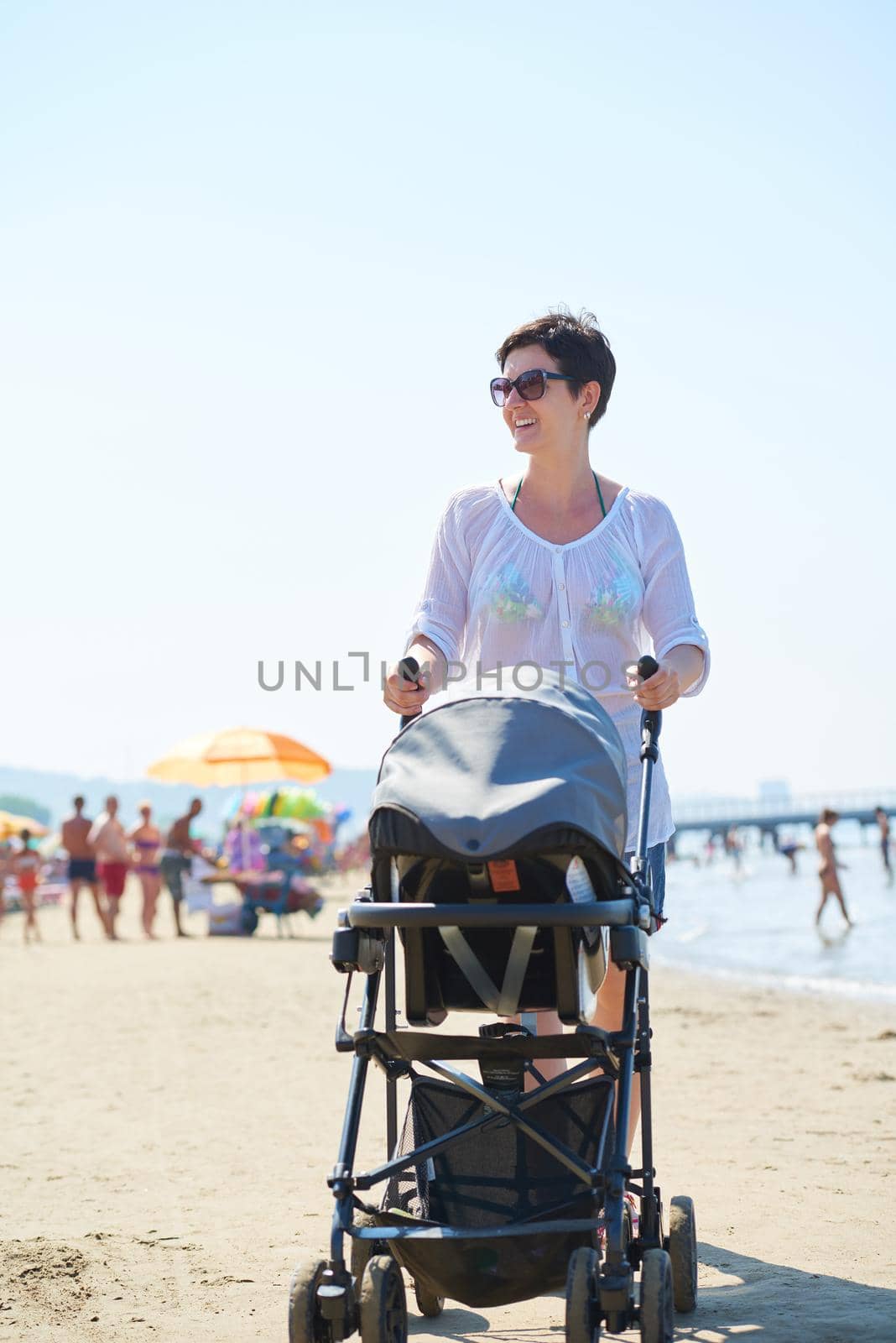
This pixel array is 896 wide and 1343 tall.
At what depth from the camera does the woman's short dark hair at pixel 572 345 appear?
3.39m

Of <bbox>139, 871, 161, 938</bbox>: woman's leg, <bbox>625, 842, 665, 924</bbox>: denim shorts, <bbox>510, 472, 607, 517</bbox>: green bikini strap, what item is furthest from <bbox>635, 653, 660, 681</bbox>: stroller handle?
<bbox>139, 871, 161, 938</bbox>: woman's leg

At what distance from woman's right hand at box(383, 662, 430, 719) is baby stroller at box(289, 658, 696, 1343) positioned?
1.39ft

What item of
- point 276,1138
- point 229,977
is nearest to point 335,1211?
point 276,1138

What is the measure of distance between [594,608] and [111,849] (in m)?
15.5

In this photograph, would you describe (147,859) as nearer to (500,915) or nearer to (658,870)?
(658,870)

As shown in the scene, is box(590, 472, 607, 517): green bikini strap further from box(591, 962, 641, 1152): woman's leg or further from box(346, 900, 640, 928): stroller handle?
box(346, 900, 640, 928): stroller handle

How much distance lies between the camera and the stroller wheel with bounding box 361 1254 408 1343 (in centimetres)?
236

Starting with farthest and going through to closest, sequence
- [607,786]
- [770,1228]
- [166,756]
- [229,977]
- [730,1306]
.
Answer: [166,756] → [229,977] → [770,1228] → [730,1306] → [607,786]

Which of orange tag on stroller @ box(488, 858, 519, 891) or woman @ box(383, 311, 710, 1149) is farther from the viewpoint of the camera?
woman @ box(383, 311, 710, 1149)

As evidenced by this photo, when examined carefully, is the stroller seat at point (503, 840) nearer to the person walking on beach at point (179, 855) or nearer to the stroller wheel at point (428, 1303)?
the stroller wheel at point (428, 1303)

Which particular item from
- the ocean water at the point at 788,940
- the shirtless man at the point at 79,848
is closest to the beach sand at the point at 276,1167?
the ocean water at the point at 788,940

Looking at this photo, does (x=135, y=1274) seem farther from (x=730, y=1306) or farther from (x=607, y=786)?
(x=607, y=786)

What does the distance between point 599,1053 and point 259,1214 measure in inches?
77.8

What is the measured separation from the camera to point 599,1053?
2.62 m
